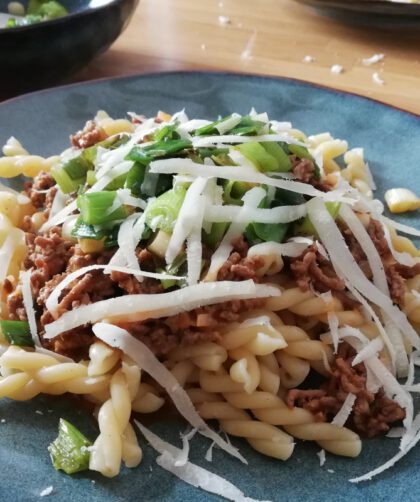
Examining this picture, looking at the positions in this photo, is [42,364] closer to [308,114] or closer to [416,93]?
[308,114]

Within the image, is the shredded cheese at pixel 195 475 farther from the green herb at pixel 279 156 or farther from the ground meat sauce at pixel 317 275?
the green herb at pixel 279 156

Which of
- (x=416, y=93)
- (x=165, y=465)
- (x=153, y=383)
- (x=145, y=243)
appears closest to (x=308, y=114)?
(x=416, y=93)

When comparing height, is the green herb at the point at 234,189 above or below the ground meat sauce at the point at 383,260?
above

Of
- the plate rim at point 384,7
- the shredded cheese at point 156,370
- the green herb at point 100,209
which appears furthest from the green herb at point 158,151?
the plate rim at point 384,7

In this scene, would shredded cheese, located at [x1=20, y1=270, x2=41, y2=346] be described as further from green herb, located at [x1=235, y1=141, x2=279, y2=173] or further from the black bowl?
the black bowl

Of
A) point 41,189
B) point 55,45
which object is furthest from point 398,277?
point 55,45

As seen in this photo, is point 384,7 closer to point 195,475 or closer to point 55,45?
point 55,45

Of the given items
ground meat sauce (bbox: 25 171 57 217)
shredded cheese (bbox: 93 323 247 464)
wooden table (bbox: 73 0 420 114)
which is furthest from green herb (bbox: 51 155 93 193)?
wooden table (bbox: 73 0 420 114)
